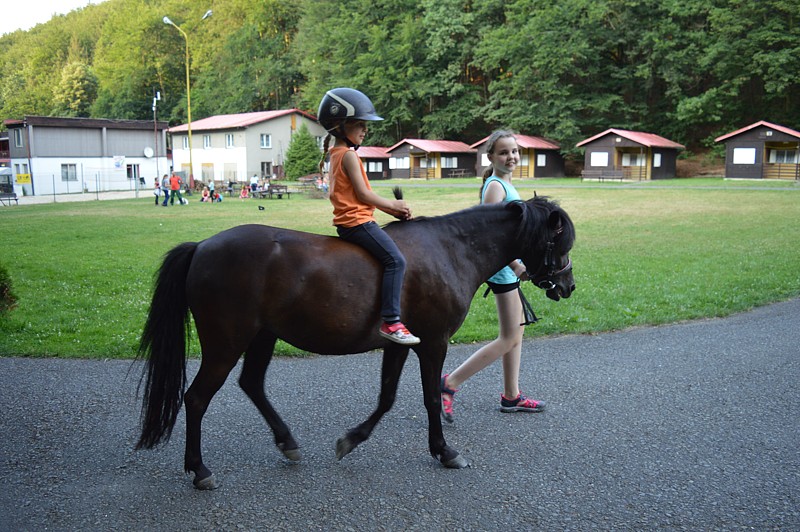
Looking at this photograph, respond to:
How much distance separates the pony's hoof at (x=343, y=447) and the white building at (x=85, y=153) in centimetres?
5350

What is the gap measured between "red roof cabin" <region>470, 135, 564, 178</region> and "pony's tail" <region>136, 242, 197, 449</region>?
5743 centimetres

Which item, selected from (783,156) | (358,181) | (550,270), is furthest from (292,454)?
(783,156)

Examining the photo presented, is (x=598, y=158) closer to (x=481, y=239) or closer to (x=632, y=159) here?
(x=632, y=159)

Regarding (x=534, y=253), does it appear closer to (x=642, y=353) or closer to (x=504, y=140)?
(x=504, y=140)

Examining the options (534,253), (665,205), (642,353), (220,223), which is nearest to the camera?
(534,253)

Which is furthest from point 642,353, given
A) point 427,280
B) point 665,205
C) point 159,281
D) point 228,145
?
point 228,145

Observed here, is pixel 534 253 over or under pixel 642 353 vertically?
over

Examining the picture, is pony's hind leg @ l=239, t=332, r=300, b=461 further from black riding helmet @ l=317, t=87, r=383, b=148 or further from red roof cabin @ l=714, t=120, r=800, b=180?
red roof cabin @ l=714, t=120, r=800, b=180

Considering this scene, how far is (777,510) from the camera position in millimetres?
3848

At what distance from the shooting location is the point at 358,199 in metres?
4.46

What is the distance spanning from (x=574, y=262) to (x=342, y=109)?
10.8m

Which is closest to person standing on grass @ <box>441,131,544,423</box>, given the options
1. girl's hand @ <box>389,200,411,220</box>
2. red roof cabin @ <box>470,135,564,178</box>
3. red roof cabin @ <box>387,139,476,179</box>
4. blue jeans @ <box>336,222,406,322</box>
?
girl's hand @ <box>389,200,411,220</box>

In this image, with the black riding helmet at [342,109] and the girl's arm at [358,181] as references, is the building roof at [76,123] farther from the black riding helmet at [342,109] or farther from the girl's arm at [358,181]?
the girl's arm at [358,181]

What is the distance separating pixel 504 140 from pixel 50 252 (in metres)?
14.1
